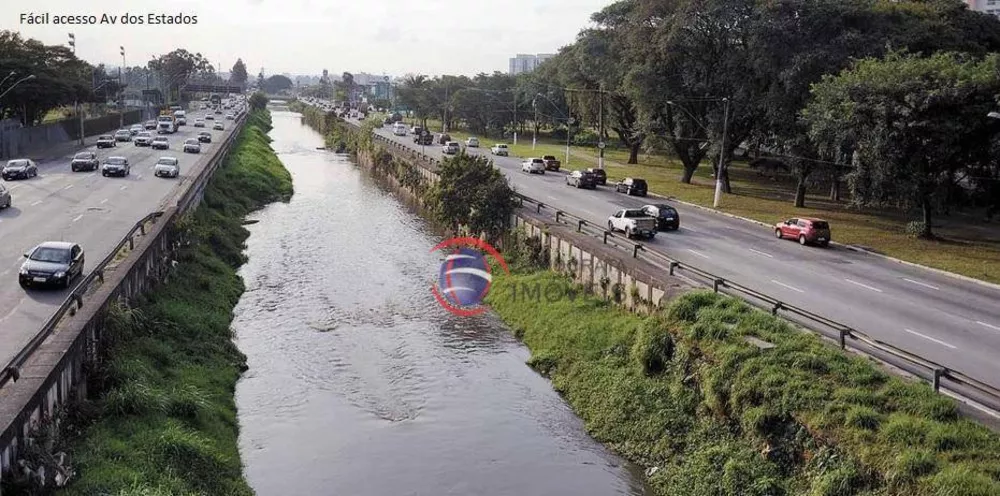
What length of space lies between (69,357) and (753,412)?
1599 cm

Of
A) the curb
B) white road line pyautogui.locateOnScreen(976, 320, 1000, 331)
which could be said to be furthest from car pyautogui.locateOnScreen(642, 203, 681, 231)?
white road line pyautogui.locateOnScreen(976, 320, 1000, 331)

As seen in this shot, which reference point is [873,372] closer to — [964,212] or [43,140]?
[964,212]

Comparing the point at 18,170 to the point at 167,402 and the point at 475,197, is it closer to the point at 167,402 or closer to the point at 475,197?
the point at 475,197

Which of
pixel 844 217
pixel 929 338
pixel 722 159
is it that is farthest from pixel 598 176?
pixel 929 338

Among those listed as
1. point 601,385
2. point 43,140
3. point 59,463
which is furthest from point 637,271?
point 43,140

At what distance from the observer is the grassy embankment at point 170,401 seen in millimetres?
17047

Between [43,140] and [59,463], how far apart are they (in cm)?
8156

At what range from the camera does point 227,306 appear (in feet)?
115

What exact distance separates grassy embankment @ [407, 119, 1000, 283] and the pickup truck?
33.0 ft

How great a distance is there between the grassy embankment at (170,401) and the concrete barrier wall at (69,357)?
62 centimetres

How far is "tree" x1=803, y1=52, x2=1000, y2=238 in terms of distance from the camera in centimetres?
4097

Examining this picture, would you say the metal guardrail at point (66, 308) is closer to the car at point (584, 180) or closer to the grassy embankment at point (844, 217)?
the car at point (584, 180)

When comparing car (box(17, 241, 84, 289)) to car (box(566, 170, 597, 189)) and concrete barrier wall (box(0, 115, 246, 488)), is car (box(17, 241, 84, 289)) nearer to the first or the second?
concrete barrier wall (box(0, 115, 246, 488))

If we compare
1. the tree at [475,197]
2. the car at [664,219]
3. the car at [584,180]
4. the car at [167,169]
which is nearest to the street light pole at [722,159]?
the car at [584,180]
